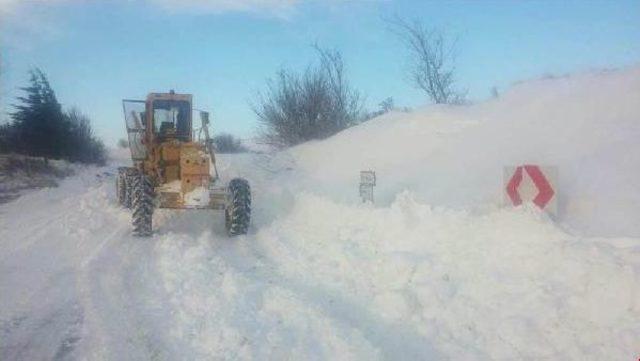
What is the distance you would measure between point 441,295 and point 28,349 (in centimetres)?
421

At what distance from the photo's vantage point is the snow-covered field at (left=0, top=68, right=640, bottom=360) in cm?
524

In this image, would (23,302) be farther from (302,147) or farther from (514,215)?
(302,147)

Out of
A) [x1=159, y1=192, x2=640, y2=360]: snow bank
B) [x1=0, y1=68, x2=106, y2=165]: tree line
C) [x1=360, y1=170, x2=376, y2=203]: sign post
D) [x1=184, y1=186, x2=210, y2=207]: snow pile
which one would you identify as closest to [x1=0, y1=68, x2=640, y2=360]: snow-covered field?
[x1=159, y1=192, x2=640, y2=360]: snow bank

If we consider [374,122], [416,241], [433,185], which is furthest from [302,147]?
[416,241]

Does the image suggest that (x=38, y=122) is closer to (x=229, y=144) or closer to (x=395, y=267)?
(x=229, y=144)

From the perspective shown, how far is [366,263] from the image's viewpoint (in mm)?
7824

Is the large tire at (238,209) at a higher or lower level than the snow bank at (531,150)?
lower

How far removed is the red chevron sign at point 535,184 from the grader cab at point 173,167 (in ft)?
17.1

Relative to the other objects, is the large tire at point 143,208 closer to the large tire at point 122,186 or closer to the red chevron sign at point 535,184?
the large tire at point 122,186

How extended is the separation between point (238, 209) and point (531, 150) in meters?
6.11

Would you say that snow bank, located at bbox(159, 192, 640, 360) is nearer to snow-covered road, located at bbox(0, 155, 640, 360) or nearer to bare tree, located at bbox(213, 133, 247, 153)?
snow-covered road, located at bbox(0, 155, 640, 360)

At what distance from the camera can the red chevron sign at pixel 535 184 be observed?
802 centimetres

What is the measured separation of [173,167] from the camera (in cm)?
1269

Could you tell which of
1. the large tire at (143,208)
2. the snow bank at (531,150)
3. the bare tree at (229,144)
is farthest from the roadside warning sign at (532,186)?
→ the bare tree at (229,144)
